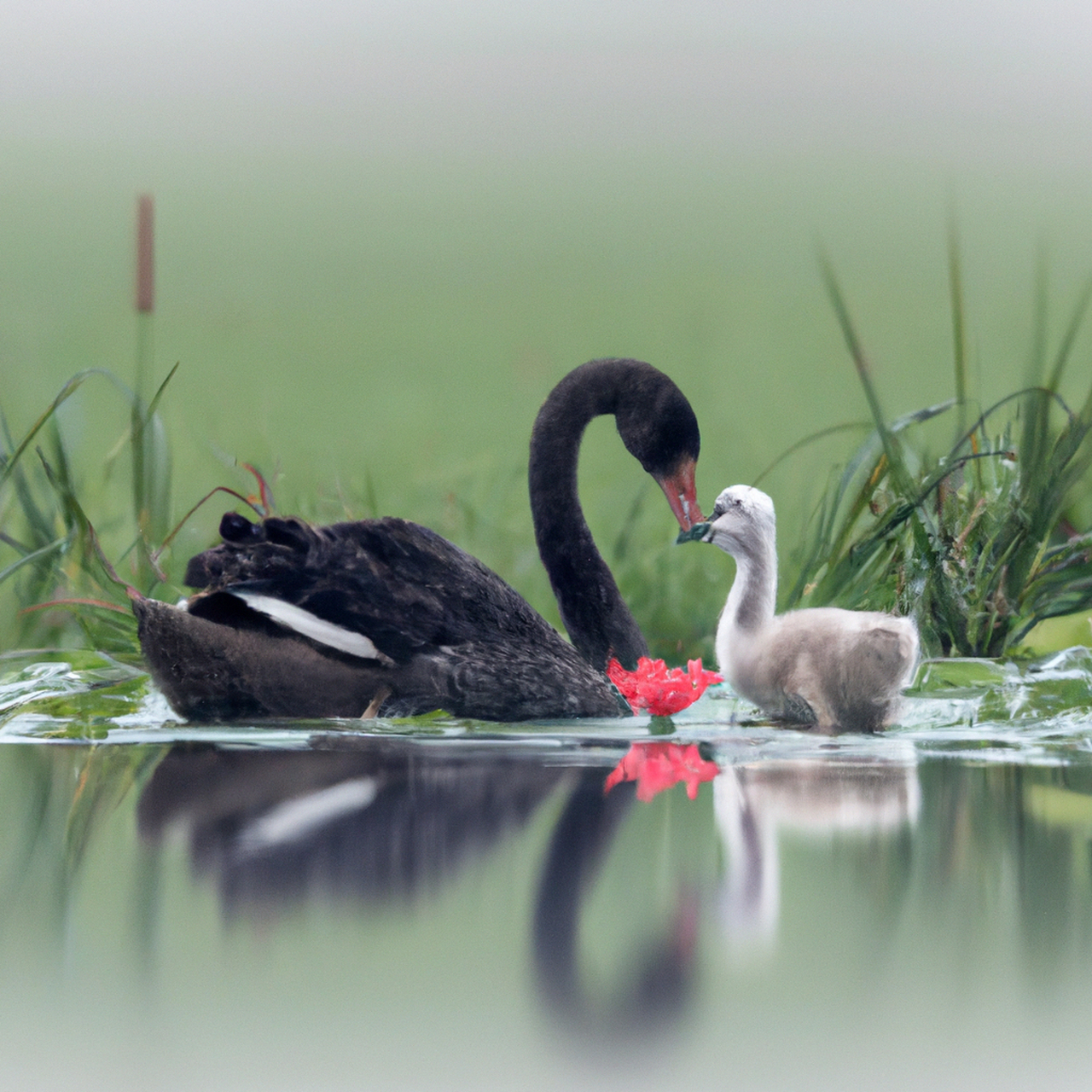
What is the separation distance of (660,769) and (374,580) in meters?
0.68

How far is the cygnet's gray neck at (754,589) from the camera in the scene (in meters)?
2.88

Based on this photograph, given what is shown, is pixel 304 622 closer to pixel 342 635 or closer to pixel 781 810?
pixel 342 635

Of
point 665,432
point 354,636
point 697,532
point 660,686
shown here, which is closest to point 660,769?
point 660,686

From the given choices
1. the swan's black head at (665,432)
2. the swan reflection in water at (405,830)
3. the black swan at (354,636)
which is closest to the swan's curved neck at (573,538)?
the swan's black head at (665,432)

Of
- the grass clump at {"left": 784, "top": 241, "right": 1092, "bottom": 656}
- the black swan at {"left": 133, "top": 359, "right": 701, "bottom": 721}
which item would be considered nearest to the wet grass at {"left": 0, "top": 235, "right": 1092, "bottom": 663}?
the grass clump at {"left": 784, "top": 241, "right": 1092, "bottom": 656}

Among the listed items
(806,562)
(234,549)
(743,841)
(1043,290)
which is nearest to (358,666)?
(234,549)

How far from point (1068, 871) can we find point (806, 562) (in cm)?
158

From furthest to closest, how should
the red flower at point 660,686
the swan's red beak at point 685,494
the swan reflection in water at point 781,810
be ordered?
1. the swan's red beak at point 685,494
2. the red flower at point 660,686
3. the swan reflection in water at point 781,810

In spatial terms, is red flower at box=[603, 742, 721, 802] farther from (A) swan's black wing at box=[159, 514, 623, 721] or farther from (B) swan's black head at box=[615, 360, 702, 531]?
(B) swan's black head at box=[615, 360, 702, 531]

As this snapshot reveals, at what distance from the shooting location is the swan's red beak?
309cm

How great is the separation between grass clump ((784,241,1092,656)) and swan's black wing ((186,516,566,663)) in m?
0.88

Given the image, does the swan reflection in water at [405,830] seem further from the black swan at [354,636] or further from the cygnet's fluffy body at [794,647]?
the cygnet's fluffy body at [794,647]

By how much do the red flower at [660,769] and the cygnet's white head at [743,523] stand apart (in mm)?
436

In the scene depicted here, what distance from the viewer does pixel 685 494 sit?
3.11m
